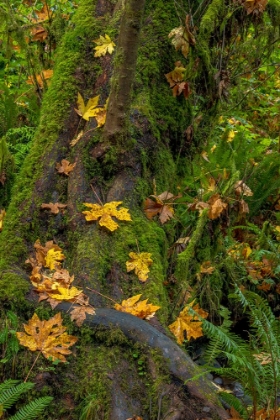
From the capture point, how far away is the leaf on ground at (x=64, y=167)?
327cm

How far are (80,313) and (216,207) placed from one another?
141 centimetres

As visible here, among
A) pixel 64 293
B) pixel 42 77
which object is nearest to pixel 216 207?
pixel 64 293

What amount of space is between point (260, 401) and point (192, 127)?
207 centimetres

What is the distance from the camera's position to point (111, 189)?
3.21 m

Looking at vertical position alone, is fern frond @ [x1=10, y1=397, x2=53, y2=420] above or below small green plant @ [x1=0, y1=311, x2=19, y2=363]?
below

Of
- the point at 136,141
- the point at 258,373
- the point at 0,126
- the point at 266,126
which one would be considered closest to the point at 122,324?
the point at 258,373

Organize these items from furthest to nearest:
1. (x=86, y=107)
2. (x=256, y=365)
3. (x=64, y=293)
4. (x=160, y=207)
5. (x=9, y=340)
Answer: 1. (x=86, y=107)
2. (x=160, y=207)
3. (x=64, y=293)
4. (x=256, y=365)
5. (x=9, y=340)

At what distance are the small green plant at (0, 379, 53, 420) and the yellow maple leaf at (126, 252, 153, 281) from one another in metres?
0.97

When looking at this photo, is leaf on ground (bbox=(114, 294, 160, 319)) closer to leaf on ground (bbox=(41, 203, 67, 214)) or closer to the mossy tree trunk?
the mossy tree trunk

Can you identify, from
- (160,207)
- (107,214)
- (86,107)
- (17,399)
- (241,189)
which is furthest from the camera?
(241,189)

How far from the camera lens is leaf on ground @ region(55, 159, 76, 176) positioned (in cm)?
327

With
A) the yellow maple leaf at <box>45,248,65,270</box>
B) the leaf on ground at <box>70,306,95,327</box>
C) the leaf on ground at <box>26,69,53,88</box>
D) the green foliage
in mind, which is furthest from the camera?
the leaf on ground at <box>26,69,53,88</box>

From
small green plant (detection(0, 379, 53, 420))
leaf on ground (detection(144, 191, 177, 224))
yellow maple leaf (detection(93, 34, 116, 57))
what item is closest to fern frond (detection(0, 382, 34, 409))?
small green plant (detection(0, 379, 53, 420))

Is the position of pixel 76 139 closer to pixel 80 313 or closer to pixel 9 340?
pixel 80 313
